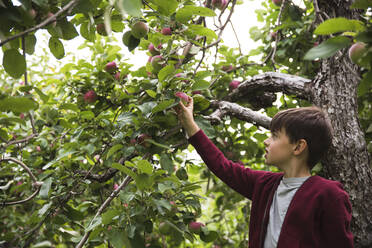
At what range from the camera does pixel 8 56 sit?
2.50 feet

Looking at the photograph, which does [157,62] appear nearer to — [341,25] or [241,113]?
[241,113]

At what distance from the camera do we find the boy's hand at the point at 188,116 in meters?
1.07

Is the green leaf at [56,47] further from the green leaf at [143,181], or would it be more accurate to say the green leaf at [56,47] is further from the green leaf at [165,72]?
the green leaf at [143,181]

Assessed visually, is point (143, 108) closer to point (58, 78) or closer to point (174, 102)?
point (174, 102)

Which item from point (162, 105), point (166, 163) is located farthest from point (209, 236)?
point (162, 105)

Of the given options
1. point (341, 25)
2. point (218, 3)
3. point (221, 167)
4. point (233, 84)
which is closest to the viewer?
point (341, 25)

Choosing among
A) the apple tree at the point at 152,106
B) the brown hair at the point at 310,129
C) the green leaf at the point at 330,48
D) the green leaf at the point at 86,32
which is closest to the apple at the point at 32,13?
the apple tree at the point at 152,106

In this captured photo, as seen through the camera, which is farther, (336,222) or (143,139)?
(143,139)

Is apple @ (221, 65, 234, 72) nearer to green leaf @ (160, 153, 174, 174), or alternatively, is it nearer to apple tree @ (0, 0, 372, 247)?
apple tree @ (0, 0, 372, 247)

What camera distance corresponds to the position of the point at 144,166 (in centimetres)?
89

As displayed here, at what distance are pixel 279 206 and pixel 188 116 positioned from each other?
403mm

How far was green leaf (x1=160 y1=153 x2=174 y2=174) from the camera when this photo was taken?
106 cm

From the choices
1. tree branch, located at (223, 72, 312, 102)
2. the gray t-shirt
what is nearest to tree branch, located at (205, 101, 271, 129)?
tree branch, located at (223, 72, 312, 102)

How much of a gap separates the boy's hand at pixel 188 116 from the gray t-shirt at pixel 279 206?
34 centimetres
